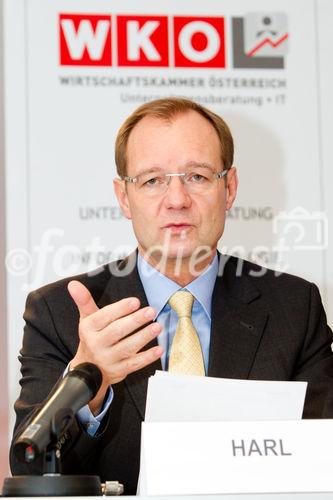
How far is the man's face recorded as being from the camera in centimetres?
272

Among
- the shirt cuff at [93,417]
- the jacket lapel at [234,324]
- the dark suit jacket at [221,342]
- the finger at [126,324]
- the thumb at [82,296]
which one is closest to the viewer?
the finger at [126,324]

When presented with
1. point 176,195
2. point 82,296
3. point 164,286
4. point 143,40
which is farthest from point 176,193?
point 143,40

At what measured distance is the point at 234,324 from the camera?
2787mm

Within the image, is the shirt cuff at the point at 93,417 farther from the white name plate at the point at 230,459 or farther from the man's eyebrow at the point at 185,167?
the man's eyebrow at the point at 185,167

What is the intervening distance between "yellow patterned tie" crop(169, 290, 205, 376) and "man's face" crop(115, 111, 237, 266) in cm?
17

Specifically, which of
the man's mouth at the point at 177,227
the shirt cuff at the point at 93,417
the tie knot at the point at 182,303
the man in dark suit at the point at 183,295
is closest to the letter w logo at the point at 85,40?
the man in dark suit at the point at 183,295

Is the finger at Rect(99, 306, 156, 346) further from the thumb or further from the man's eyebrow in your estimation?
the man's eyebrow

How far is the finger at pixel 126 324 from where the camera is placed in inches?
74.5

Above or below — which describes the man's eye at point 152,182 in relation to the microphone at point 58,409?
above

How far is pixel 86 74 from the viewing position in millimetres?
3514

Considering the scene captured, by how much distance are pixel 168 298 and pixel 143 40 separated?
125 centimetres

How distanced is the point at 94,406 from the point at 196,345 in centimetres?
54

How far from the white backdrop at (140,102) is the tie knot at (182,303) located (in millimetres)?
718

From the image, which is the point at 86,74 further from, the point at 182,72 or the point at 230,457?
the point at 230,457
